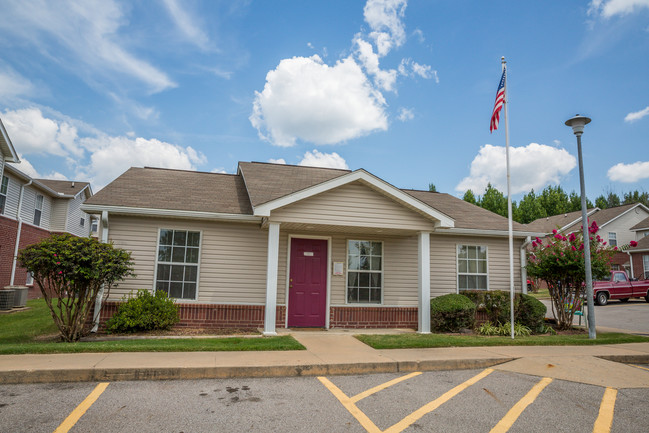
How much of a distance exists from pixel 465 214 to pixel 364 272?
13.4 ft

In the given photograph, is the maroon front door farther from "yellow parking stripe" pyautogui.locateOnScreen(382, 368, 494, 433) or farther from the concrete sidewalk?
"yellow parking stripe" pyautogui.locateOnScreen(382, 368, 494, 433)

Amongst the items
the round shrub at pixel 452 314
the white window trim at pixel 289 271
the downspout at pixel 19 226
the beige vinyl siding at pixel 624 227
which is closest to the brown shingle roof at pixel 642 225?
the beige vinyl siding at pixel 624 227

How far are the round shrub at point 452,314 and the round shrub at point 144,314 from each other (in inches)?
250

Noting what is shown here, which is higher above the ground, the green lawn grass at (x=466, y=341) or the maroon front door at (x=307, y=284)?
the maroon front door at (x=307, y=284)

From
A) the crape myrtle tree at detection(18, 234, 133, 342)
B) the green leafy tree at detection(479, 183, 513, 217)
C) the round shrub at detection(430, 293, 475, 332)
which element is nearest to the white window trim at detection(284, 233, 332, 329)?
the round shrub at detection(430, 293, 475, 332)

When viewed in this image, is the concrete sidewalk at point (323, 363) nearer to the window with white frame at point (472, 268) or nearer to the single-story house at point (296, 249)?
the single-story house at point (296, 249)

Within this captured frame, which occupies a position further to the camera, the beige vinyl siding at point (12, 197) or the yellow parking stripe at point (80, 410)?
the beige vinyl siding at point (12, 197)

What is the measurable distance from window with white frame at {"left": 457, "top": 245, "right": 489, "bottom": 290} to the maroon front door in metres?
4.03

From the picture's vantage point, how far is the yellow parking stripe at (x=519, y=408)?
4004mm

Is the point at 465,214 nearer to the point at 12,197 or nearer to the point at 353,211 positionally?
the point at 353,211

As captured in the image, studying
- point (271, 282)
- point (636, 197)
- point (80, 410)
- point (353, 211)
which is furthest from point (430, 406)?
point (636, 197)

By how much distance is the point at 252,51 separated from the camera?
42.3 feet

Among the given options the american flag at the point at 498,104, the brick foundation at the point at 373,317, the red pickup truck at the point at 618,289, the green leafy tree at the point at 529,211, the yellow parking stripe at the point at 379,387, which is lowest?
the yellow parking stripe at the point at 379,387

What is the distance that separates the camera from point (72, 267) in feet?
24.0
